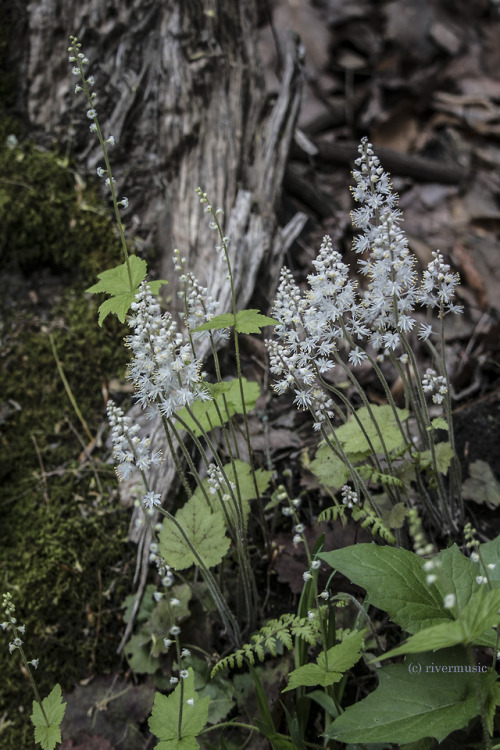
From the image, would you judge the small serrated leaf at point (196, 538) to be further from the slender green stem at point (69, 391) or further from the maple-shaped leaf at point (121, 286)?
the slender green stem at point (69, 391)

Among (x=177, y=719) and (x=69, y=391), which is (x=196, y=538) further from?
(x=69, y=391)

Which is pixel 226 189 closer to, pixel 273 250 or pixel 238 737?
pixel 273 250

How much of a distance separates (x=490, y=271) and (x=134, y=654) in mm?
3754

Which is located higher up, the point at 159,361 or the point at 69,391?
the point at 159,361

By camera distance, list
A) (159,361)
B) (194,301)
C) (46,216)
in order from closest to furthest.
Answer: (159,361) → (194,301) → (46,216)

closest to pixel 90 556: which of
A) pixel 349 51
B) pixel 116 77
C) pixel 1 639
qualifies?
pixel 1 639

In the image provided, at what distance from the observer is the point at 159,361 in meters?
1.92

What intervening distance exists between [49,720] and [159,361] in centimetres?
133

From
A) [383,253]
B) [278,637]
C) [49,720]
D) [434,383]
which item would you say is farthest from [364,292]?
[49,720]

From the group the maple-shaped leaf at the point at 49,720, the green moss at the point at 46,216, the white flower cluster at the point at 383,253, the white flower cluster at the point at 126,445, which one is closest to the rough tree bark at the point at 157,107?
the green moss at the point at 46,216

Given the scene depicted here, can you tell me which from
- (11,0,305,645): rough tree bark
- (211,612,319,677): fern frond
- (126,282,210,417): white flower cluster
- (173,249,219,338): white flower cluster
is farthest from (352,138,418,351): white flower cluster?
(11,0,305,645): rough tree bark

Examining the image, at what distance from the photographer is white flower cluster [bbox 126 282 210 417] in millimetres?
1916

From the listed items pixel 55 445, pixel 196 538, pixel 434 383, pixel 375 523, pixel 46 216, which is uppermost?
pixel 46 216

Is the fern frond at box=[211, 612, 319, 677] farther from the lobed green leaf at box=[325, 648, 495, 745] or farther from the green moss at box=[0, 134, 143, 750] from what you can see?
the green moss at box=[0, 134, 143, 750]
